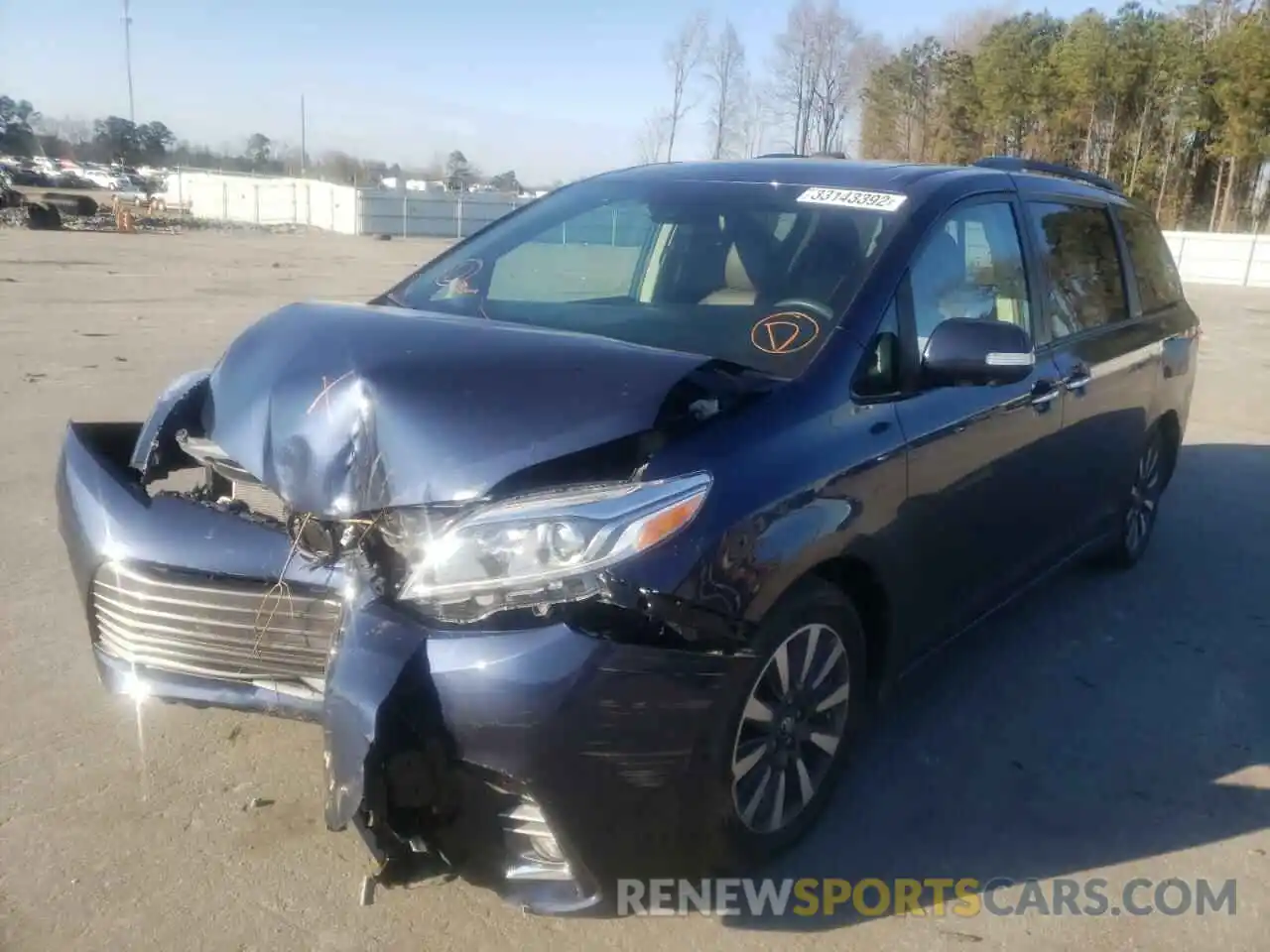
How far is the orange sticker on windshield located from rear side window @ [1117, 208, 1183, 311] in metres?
2.75

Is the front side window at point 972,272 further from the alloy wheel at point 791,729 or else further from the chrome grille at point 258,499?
the chrome grille at point 258,499

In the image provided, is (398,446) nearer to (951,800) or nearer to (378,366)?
(378,366)

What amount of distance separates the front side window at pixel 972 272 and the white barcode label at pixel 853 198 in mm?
169

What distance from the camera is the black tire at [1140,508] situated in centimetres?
533

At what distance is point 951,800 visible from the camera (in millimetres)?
3340

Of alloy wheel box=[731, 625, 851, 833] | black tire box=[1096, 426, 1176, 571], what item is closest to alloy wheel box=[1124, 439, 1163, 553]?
black tire box=[1096, 426, 1176, 571]

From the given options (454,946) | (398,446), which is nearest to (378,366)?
(398,446)

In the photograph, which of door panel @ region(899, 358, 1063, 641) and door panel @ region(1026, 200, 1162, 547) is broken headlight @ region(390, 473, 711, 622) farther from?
door panel @ region(1026, 200, 1162, 547)

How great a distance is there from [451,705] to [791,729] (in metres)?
0.99

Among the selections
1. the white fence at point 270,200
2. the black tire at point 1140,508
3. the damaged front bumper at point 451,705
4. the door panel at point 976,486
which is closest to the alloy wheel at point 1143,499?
the black tire at point 1140,508

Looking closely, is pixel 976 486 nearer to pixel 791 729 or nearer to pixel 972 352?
pixel 972 352

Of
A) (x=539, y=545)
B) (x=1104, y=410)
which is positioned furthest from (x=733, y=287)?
(x=1104, y=410)

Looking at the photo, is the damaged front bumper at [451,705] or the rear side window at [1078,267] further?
the rear side window at [1078,267]

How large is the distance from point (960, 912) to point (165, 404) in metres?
Result: 2.61
